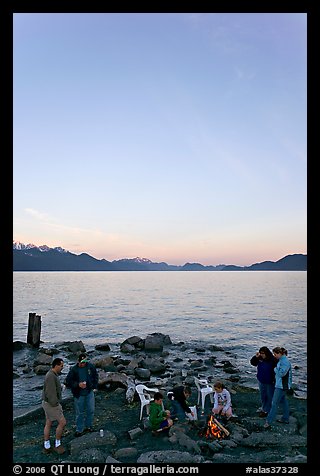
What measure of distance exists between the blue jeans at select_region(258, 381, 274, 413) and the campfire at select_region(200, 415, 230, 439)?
5.61 feet

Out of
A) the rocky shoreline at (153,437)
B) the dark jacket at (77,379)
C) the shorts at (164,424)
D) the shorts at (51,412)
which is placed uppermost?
the dark jacket at (77,379)

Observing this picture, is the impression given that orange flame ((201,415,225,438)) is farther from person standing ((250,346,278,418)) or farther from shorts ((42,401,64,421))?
shorts ((42,401,64,421))

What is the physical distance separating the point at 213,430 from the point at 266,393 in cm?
218

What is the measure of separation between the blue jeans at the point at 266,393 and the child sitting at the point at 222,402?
97cm

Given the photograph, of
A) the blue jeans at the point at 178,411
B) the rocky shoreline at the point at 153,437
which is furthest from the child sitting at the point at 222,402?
the blue jeans at the point at 178,411

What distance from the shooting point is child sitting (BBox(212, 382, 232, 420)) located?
9875 millimetres

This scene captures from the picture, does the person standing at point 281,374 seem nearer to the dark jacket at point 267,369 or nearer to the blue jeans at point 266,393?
the dark jacket at point 267,369

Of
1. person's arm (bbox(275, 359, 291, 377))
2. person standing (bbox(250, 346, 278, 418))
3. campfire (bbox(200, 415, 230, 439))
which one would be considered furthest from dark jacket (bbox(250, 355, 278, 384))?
campfire (bbox(200, 415, 230, 439))

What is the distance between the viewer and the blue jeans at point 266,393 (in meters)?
9.65

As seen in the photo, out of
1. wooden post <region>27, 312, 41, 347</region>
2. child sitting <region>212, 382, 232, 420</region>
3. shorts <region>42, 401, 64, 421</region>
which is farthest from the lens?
wooden post <region>27, 312, 41, 347</region>

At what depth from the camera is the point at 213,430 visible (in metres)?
8.76
